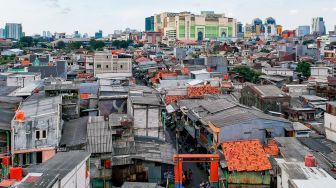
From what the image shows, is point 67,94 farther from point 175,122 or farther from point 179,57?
point 179,57

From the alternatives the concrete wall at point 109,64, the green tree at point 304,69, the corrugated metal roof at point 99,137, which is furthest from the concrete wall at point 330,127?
the green tree at point 304,69

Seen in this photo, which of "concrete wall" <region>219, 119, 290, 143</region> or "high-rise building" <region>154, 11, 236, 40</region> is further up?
"high-rise building" <region>154, 11, 236, 40</region>

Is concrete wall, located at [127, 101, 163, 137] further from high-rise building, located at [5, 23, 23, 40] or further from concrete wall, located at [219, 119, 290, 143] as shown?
high-rise building, located at [5, 23, 23, 40]

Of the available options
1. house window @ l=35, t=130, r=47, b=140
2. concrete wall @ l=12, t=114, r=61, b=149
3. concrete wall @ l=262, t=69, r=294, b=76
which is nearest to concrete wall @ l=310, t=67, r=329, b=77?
concrete wall @ l=262, t=69, r=294, b=76

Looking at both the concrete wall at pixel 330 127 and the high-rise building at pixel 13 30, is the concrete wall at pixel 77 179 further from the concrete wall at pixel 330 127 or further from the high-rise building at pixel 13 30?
the high-rise building at pixel 13 30

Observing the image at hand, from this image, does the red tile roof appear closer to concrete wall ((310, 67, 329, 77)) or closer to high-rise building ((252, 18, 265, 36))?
concrete wall ((310, 67, 329, 77))

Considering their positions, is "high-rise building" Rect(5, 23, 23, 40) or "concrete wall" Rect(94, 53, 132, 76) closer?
"concrete wall" Rect(94, 53, 132, 76)

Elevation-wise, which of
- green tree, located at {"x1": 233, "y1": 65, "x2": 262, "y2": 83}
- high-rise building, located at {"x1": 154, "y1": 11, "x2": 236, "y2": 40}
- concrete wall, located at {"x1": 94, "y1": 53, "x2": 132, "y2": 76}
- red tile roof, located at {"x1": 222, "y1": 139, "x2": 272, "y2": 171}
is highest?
high-rise building, located at {"x1": 154, "y1": 11, "x2": 236, "y2": 40}

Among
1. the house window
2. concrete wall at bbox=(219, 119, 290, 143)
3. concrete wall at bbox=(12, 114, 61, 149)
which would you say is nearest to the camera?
concrete wall at bbox=(12, 114, 61, 149)

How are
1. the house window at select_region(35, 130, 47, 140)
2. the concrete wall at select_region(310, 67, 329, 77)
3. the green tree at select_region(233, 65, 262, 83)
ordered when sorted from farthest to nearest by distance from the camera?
the green tree at select_region(233, 65, 262, 83)
the concrete wall at select_region(310, 67, 329, 77)
the house window at select_region(35, 130, 47, 140)
